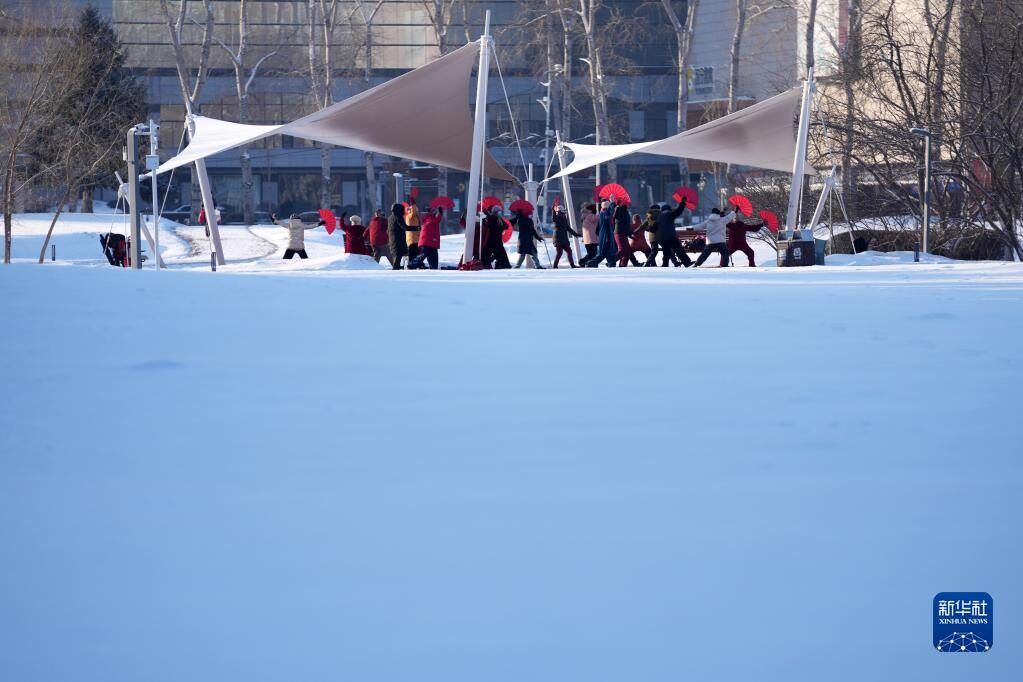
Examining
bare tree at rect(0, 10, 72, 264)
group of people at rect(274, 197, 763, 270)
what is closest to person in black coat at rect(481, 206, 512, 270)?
group of people at rect(274, 197, 763, 270)

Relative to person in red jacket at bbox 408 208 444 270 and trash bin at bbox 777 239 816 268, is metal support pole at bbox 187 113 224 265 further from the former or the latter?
trash bin at bbox 777 239 816 268

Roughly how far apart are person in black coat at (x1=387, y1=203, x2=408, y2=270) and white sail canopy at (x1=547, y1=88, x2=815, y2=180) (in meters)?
2.86

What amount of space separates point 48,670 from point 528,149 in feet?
192

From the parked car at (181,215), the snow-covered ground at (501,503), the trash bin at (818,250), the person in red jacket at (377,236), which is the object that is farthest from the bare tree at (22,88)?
the parked car at (181,215)

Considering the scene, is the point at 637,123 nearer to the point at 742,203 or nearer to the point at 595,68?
the point at 595,68

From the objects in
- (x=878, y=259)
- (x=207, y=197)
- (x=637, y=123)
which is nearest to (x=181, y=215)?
(x=637, y=123)

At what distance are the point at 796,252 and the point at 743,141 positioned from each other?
416 cm

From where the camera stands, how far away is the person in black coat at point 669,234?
2097 centimetres

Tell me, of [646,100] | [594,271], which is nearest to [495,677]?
[594,271]

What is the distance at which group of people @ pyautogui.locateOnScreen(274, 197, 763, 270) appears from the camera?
20.5 meters

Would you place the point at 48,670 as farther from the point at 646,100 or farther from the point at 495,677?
the point at 646,100

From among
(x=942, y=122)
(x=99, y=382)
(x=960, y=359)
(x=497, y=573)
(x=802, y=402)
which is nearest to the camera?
(x=497, y=573)

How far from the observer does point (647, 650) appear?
3160mm

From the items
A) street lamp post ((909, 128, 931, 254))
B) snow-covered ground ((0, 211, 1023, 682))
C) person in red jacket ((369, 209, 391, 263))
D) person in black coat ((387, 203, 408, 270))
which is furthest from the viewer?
person in red jacket ((369, 209, 391, 263))
